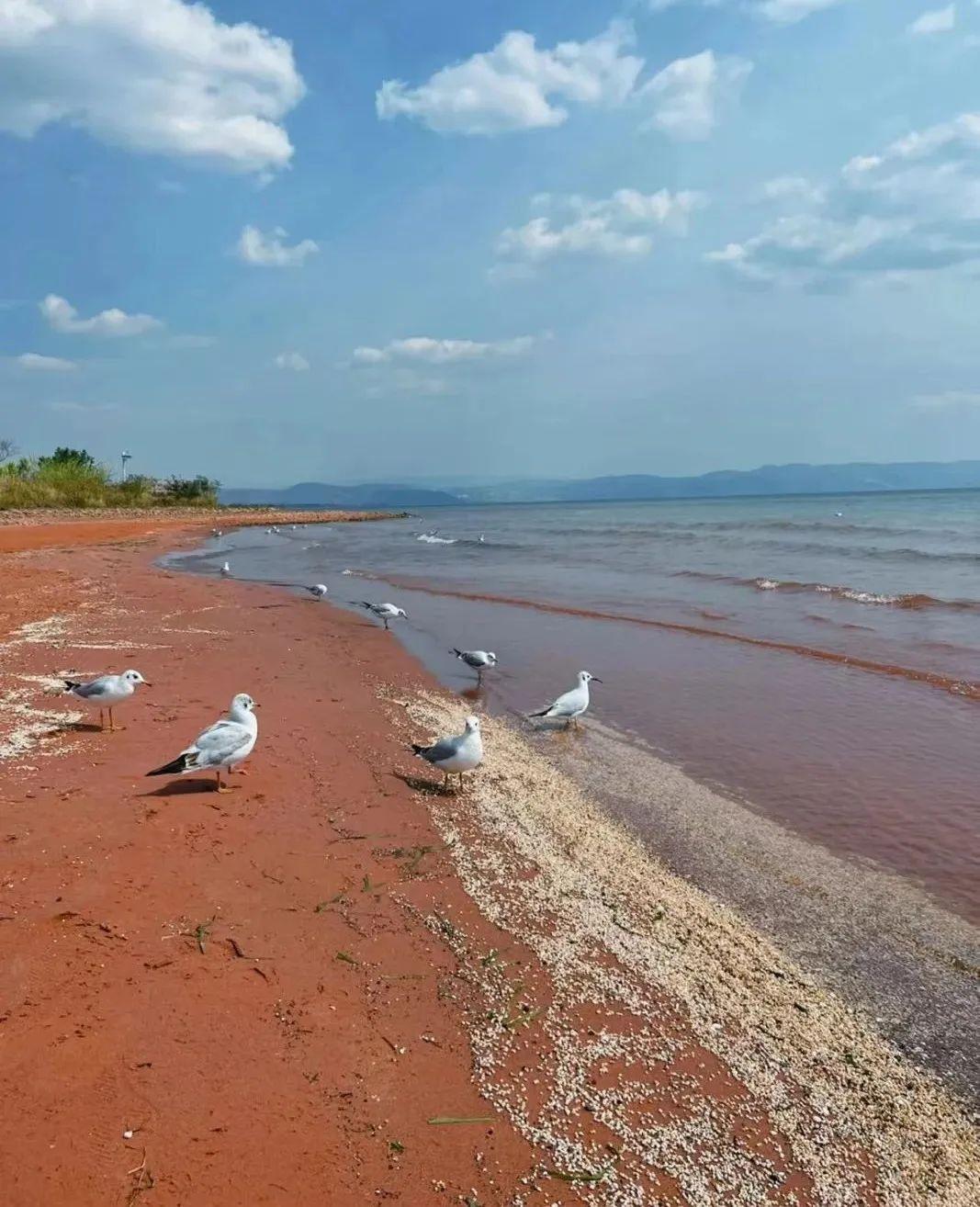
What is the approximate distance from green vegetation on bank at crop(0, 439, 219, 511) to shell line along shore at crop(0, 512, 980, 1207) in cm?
4855

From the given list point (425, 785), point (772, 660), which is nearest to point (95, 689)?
point (425, 785)

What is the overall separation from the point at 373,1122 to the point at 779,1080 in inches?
73.8

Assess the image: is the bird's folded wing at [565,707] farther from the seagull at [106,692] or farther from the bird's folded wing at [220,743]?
the seagull at [106,692]

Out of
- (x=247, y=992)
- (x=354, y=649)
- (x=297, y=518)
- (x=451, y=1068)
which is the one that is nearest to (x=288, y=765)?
(x=247, y=992)

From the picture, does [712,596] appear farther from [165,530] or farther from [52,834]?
[165,530]

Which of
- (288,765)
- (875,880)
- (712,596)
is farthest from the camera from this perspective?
(712,596)

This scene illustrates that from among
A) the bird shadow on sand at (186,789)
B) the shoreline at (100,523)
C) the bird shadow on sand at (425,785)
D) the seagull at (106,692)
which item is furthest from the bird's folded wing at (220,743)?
the shoreline at (100,523)

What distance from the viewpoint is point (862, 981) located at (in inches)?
177

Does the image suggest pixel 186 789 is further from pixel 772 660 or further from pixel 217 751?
pixel 772 660

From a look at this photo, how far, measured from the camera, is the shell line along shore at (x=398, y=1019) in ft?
9.70

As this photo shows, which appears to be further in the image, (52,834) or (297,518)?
(297,518)

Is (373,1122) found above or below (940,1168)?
above

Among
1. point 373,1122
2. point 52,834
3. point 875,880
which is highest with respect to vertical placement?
point 52,834

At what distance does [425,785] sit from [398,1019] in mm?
3158
